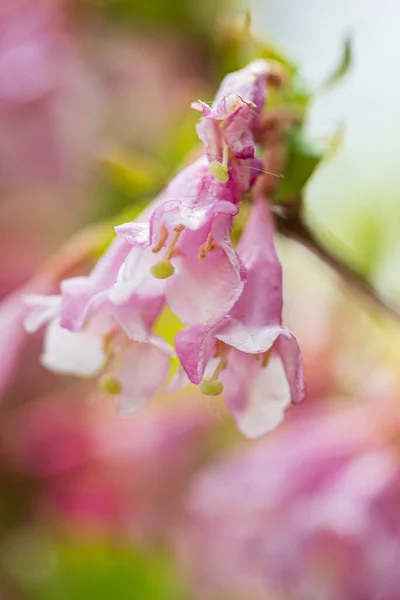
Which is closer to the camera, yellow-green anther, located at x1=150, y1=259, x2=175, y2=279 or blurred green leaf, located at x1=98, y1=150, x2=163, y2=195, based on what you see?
yellow-green anther, located at x1=150, y1=259, x2=175, y2=279

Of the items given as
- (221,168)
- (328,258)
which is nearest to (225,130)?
(221,168)

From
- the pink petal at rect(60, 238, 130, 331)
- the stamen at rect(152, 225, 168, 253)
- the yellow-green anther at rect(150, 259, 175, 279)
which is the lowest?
the pink petal at rect(60, 238, 130, 331)

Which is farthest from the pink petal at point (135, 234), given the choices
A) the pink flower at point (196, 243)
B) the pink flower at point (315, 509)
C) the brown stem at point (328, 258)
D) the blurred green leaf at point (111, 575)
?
the blurred green leaf at point (111, 575)

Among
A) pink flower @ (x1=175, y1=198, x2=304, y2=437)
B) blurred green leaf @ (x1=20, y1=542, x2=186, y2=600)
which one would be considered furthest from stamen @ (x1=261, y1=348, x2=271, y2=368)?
blurred green leaf @ (x1=20, y1=542, x2=186, y2=600)

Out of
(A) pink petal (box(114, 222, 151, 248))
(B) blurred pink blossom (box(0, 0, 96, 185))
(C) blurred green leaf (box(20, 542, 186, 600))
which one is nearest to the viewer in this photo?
(A) pink petal (box(114, 222, 151, 248))

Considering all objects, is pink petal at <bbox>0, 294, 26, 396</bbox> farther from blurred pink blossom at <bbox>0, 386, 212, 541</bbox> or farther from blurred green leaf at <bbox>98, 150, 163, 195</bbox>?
blurred pink blossom at <bbox>0, 386, 212, 541</bbox>

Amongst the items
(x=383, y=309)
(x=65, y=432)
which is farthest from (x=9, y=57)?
(x=383, y=309)

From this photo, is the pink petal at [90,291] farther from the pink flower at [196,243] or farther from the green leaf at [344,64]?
the green leaf at [344,64]
